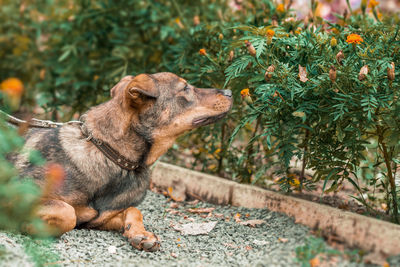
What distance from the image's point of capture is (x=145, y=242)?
9.42 ft

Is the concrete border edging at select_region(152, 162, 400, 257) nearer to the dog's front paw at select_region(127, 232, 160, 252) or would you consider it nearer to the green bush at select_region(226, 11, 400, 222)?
the green bush at select_region(226, 11, 400, 222)

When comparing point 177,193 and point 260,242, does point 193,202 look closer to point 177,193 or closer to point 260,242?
point 177,193

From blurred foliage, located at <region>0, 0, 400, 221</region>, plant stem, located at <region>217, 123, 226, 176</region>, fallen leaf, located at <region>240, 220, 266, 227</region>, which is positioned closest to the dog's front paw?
fallen leaf, located at <region>240, 220, 266, 227</region>

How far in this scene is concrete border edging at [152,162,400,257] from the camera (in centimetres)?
247

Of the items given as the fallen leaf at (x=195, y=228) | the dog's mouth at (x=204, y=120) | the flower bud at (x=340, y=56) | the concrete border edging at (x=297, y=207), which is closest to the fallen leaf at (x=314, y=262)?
the concrete border edging at (x=297, y=207)

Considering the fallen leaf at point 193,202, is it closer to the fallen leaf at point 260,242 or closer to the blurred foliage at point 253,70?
the blurred foliage at point 253,70

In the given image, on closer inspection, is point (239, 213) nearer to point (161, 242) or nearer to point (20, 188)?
point (161, 242)

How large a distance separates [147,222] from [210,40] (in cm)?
181

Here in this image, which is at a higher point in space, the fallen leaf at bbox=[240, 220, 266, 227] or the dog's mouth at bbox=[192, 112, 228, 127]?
the dog's mouth at bbox=[192, 112, 228, 127]

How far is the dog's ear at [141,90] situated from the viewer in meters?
3.14

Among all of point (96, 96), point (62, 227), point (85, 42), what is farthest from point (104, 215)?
point (85, 42)

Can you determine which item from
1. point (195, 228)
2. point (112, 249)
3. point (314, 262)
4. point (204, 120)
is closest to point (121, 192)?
point (112, 249)

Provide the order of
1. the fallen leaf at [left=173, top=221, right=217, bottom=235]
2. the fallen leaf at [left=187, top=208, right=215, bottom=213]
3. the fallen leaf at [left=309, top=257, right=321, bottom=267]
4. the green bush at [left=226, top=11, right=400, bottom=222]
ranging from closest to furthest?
the fallen leaf at [left=309, top=257, right=321, bottom=267]
the green bush at [left=226, top=11, right=400, bottom=222]
the fallen leaf at [left=173, top=221, right=217, bottom=235]
the fallen leaf at [left=187, top=208, right=215, bottom=213]

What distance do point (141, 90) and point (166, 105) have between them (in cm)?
29
